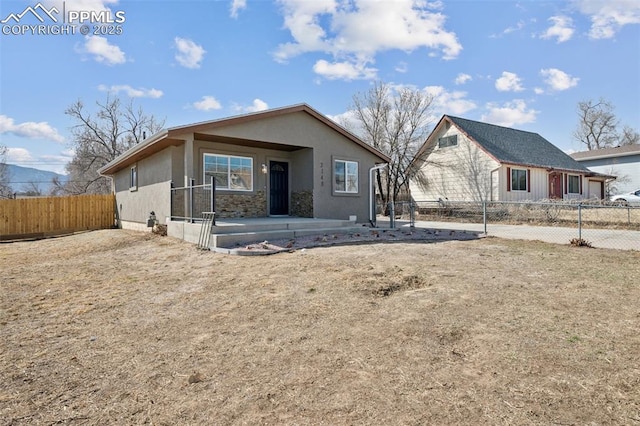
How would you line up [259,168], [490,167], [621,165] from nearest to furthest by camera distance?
1. [259,168]
2. [490,167]
3. [621,165]

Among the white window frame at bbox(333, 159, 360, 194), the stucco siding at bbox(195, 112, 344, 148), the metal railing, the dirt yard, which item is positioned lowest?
the dirt yard

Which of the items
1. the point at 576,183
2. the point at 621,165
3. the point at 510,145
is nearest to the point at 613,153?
the point at 621,165

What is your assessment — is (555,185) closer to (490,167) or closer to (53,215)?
(490,167)

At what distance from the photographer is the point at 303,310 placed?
13.0 ft

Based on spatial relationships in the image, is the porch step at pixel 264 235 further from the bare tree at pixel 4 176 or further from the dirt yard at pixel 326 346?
the bare tree at pixel 4 176

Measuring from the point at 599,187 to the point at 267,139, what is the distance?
27.6 metres

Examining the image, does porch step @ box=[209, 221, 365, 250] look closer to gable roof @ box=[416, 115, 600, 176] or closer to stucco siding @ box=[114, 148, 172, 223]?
stucco siding @ box=[114, 148, 172, 223]

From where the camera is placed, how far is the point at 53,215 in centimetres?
1503

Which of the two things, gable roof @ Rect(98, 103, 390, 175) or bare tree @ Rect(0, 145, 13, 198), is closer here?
gable roof @ Rect(98, 103, 390, 175)

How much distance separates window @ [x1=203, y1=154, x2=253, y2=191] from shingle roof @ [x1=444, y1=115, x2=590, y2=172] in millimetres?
14196

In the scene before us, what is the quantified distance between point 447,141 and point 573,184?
368 inches

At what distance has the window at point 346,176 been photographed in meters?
12.6

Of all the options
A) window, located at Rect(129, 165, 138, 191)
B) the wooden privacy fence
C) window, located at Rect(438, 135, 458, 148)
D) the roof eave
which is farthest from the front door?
the wooden privacy fence

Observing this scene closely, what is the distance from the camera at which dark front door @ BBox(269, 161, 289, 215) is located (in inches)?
493
